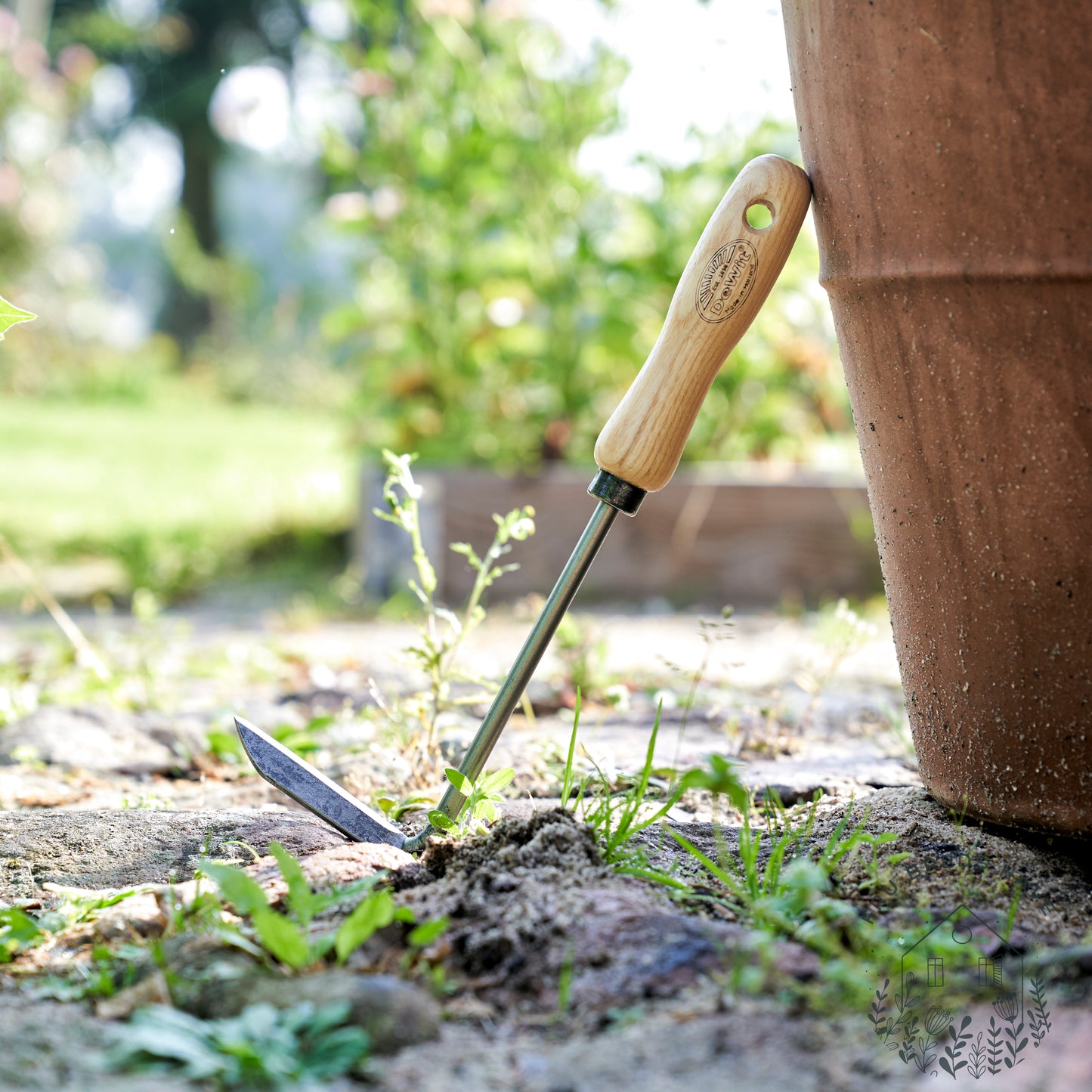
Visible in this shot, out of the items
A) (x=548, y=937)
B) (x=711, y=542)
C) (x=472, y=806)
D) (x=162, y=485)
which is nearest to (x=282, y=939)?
(x=548, y=937)

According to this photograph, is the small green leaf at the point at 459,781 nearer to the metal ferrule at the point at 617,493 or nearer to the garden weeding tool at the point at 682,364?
the garden weeding tool at the point at 682,364

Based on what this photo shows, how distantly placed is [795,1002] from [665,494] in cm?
256

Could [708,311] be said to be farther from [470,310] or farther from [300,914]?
[470,310]

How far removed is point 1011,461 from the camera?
1.13 meters

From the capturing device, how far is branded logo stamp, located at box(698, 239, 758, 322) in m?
1.19

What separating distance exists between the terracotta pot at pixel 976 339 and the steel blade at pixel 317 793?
0.65 metres

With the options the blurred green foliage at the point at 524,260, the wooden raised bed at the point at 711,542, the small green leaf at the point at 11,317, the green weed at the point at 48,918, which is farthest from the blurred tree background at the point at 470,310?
the green weed at the point at 48,918

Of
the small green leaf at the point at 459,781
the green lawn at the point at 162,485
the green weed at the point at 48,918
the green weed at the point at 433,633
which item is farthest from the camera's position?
the green lawn at the point at 162,485

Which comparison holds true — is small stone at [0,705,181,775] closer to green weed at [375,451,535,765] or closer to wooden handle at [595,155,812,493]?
green weed at [375,451,535,765]

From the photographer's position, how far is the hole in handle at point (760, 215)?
1.20 m

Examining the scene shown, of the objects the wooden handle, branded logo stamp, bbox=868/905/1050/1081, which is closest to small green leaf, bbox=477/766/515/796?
the wooden handle

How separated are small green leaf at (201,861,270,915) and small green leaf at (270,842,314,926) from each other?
0.08ft

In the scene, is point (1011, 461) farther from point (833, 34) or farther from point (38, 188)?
point (38, 188)

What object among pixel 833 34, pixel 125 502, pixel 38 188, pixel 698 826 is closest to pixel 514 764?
pixel 698 826
